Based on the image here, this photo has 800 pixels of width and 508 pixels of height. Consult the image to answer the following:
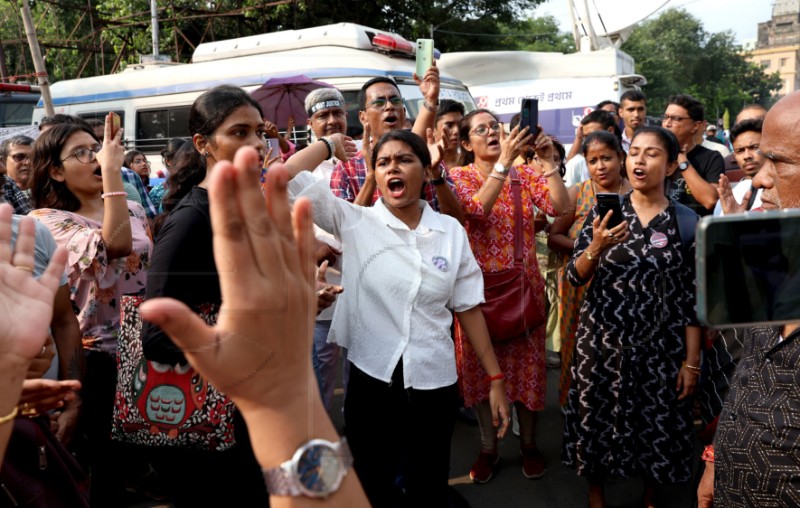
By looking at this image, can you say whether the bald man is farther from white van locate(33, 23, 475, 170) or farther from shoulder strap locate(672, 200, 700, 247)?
white van locate(33, 23, 475, 170)

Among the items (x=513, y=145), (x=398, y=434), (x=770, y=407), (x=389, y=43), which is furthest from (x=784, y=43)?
(x=389, y=43)

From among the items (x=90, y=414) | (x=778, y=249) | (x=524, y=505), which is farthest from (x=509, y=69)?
(x=778, y=249)

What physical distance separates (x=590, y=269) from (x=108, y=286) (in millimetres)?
2025

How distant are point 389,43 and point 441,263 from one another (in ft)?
25.6

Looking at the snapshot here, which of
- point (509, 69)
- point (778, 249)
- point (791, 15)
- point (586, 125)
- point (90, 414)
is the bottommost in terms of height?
point (90, 414)

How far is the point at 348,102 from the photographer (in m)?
8.82

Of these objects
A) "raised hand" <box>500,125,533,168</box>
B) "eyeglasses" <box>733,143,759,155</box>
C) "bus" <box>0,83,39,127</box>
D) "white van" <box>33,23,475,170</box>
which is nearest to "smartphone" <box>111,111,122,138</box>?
"raised hand" <box>500,125,533,168</box>

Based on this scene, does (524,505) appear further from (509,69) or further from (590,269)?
(509,69)

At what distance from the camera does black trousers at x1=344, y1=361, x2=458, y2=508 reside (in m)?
2.38

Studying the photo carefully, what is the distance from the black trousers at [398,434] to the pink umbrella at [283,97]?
Result: 480 cm

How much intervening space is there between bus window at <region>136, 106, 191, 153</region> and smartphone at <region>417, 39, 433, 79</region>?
7137mm

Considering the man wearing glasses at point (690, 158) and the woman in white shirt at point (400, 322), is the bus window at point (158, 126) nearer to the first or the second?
the man wearing glasses at point (690, 158)

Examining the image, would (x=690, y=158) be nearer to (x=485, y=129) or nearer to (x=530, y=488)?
(x=485, y=129)

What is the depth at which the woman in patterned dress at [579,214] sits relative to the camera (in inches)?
139
